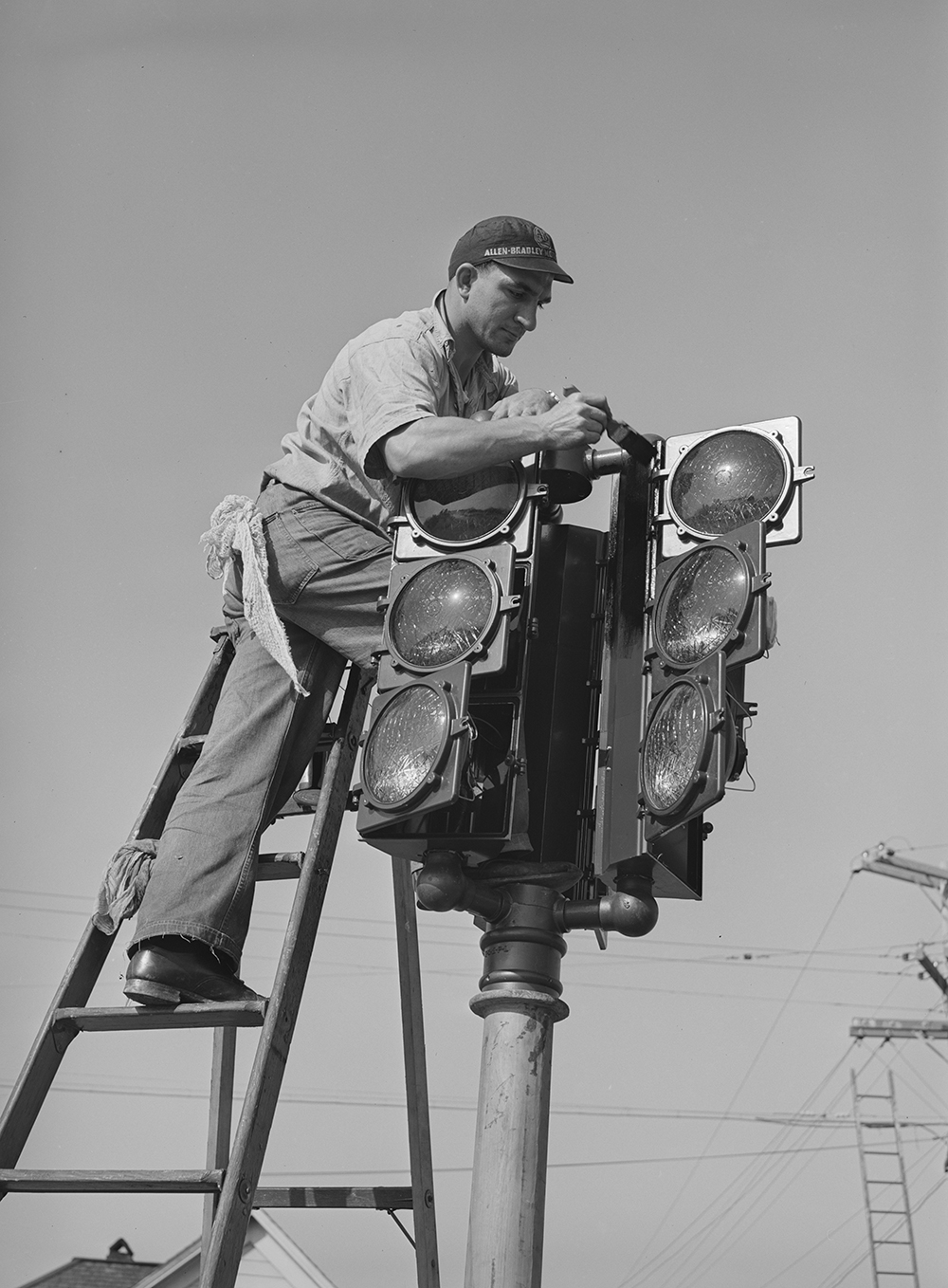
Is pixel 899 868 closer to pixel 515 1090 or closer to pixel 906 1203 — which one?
pixel 906 1203

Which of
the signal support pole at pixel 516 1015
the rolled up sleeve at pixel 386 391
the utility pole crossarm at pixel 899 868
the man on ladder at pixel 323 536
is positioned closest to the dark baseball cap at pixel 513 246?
the man on ladder at pixel 323 536

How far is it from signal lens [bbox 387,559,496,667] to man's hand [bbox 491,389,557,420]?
489 millimetres

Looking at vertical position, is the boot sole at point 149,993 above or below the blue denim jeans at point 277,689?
below

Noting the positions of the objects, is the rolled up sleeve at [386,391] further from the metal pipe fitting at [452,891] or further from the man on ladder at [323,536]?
the metal pipe fitting at [452,891]

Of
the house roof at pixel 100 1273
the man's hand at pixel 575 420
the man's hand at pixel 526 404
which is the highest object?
the house roof at pixel 100 1273

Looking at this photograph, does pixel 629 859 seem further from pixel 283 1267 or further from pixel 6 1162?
pixel 283 1267

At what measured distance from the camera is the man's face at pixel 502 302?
14.8 ft

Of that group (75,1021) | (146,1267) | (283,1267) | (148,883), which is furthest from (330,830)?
(146,1267)

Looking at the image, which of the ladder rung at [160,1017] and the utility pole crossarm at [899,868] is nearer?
the ladder rung at [160,1017]

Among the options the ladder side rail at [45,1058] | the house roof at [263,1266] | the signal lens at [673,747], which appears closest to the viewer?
the signal lens at [673,747]

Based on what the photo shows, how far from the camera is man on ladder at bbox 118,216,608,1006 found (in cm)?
405

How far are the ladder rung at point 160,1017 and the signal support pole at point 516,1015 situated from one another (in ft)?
1.85

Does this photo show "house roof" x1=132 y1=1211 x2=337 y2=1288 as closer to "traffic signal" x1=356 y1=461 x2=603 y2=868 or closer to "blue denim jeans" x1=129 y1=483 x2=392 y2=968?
"blue denim jeans" x1=129 y1=483 x2=392 y2=968

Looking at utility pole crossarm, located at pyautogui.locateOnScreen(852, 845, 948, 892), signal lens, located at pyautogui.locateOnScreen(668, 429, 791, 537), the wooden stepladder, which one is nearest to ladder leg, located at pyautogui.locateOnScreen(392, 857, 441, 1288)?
the wooden stepladder
